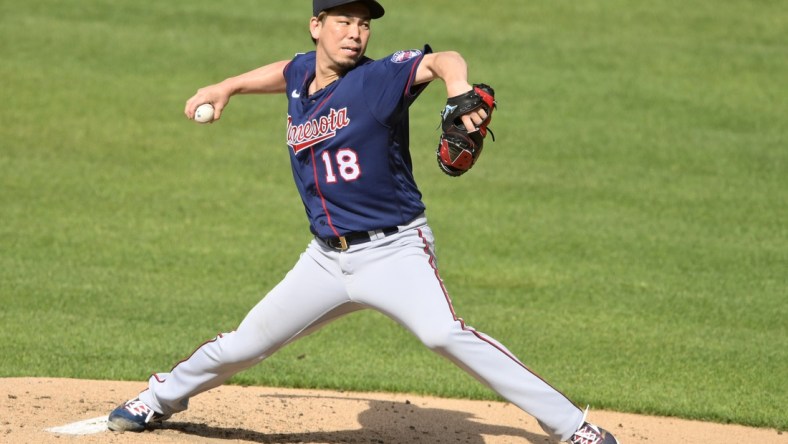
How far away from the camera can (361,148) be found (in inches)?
185

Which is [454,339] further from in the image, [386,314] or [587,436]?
[587,436]

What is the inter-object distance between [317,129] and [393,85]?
1.37ft

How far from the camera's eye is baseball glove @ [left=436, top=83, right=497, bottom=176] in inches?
163

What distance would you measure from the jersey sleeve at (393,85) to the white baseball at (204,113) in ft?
2.74

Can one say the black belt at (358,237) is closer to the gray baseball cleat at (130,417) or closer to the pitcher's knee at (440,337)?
the pitcher's knee at (440,337)

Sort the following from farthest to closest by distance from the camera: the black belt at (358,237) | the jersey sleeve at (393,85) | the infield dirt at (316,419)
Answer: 1. the infield dirt at (316,419)
2. the black belt at (358,237)
3. the jersey sleeve at (393,85)

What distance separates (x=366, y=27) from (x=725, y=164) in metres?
8.28

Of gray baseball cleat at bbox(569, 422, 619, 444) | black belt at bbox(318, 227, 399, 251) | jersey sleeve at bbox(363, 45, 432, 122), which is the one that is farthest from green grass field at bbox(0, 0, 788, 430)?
jersey sleeve at bbox(363, 45, 432, 122)

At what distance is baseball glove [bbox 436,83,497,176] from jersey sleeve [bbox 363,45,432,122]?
0.37 meters

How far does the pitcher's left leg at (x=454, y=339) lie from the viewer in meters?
4.61

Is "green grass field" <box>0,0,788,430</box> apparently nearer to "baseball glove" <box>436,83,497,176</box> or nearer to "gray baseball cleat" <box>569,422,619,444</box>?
"gray baseball cleat" <box>569,422,619,444</box>

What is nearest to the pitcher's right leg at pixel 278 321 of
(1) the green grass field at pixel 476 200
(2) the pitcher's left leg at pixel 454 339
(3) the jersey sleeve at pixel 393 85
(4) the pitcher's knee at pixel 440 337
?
(2) the pitcher's left leg at pixel 454 339

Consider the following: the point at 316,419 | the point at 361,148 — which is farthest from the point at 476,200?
the point at 361,148

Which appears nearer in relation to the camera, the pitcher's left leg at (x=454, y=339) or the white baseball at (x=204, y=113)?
the pitcher's left leg at (x=454, y=339)
